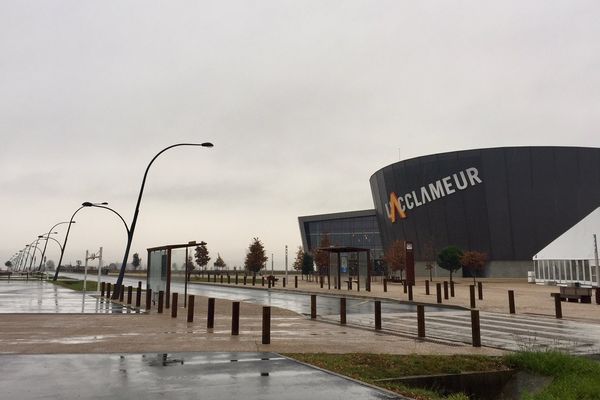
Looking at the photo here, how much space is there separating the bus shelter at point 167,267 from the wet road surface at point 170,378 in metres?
11.5

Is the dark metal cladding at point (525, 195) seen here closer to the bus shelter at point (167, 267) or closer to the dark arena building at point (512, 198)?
the dark arena building at point (512, 198)

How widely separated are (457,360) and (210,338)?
5549 millimetres

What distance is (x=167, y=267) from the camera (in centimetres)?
2028

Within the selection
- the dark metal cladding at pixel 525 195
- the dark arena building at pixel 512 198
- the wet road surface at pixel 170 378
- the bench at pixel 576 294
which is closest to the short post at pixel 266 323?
the wet road surface at pixel 170 378

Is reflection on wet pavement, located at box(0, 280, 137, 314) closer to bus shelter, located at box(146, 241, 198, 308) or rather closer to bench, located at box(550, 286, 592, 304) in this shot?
bus shelter, located at box(146, 241, 198, 308)

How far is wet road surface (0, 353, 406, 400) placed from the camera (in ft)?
20.0

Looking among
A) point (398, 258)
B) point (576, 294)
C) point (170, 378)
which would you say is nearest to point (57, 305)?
point (170, 378)

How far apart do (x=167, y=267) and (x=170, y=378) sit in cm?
1386

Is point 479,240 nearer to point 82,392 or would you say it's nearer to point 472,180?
point 472,180

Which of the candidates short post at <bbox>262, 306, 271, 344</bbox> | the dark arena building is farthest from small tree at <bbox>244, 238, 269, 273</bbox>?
short post at <bbox>262, 306, 271, 344</bbox>

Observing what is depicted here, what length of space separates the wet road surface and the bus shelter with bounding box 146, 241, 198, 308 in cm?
1154

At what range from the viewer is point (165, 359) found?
27.5ft

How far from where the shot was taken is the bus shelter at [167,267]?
20.2 meters

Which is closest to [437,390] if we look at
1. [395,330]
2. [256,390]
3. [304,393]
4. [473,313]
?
[304,393]
